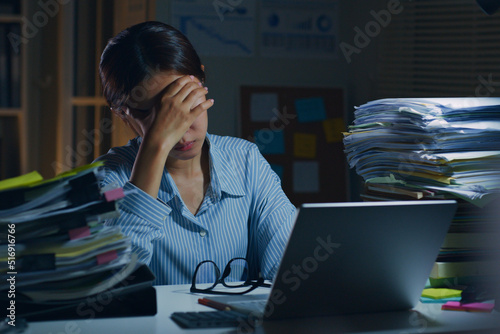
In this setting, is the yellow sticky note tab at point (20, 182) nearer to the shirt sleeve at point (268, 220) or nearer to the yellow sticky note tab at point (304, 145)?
the shirt sleeve at point (268, 220)

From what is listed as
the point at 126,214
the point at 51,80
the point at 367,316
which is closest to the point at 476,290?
the point at 367,316

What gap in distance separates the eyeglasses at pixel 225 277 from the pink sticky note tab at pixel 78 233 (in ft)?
0.88

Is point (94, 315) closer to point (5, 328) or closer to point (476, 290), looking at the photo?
point (5, 328)

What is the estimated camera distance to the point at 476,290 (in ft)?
3.71

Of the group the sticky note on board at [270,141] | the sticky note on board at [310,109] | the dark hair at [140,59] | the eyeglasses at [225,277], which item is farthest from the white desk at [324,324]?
the sticky note on board at [310,109]

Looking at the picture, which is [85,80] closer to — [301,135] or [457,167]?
[301,135]

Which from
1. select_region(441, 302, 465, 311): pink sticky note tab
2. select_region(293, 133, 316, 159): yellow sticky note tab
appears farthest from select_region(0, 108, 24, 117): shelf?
select_region(441, 302, 465, 311): pink sticky note tab

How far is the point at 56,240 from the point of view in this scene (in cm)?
95

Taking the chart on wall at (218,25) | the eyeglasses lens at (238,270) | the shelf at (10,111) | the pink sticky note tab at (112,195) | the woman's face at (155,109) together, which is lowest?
the eyeglasses lens at (238,270)

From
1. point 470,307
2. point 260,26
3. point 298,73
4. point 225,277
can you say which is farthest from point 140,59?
point 298,73

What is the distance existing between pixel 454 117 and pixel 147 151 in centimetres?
61

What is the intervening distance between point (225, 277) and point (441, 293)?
1.40 feet

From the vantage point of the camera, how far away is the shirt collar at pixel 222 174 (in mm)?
1534

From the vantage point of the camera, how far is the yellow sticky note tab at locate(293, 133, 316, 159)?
138 inches
